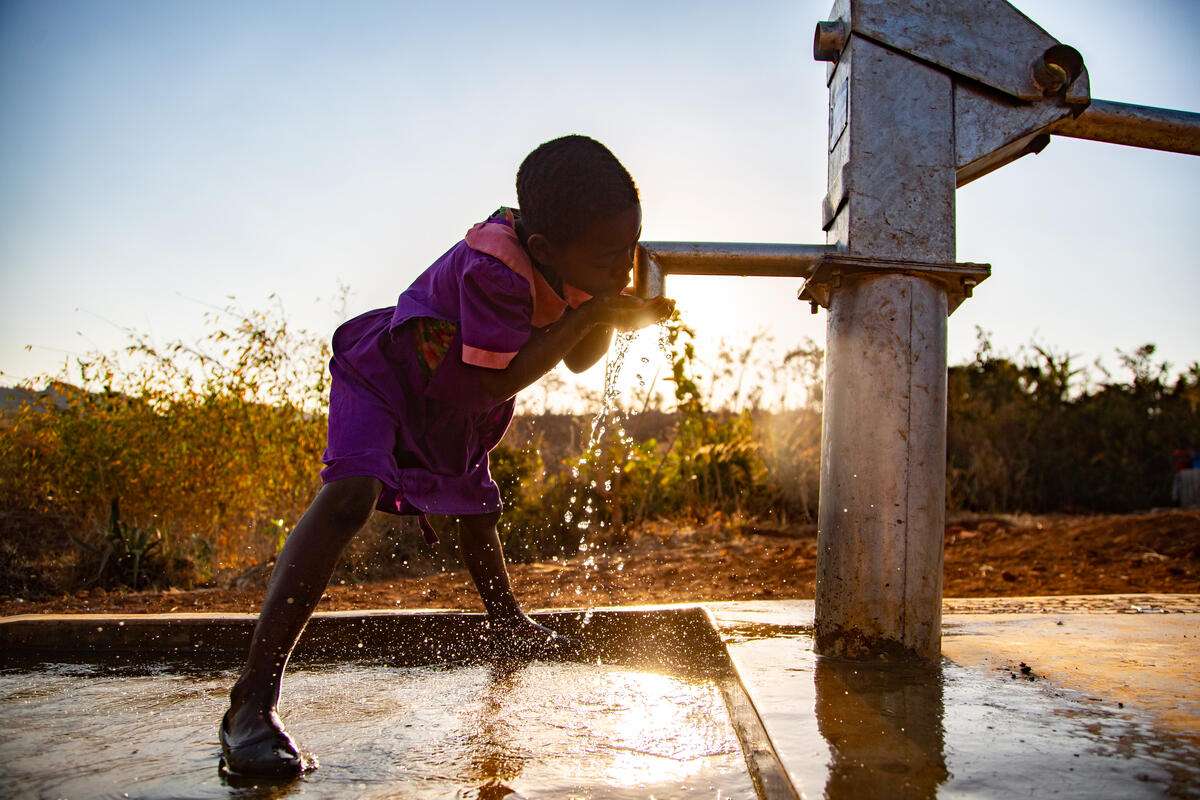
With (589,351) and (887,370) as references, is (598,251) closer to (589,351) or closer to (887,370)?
(589,351)

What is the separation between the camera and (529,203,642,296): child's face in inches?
85.3

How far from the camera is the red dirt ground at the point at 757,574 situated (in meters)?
4.04

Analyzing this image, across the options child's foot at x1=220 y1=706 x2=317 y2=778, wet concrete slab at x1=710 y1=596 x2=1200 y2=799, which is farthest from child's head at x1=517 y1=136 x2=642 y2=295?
child's foot at x1=220 y1=706 x2=317 y2=778

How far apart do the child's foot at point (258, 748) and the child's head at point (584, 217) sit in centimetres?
116

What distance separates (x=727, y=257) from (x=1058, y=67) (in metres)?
0.87

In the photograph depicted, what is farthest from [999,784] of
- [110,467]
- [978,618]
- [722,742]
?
[110,467]

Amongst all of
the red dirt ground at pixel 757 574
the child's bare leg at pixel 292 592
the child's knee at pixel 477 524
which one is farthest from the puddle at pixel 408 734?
the red dirt ground at pixel 757 574

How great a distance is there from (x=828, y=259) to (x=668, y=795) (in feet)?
3.98

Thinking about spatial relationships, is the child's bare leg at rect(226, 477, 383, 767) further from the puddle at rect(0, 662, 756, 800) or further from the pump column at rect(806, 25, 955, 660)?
the pump column at rect(806, 25, 955, 660)

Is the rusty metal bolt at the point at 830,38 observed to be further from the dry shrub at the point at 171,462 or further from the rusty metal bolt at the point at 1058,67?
the dry shrub at the point at 171,462

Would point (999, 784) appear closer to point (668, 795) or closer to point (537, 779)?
point (668, 795)

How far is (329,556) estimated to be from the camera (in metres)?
1.86

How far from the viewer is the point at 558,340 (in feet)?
6.92

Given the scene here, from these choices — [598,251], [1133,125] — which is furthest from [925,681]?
[1133,125]
